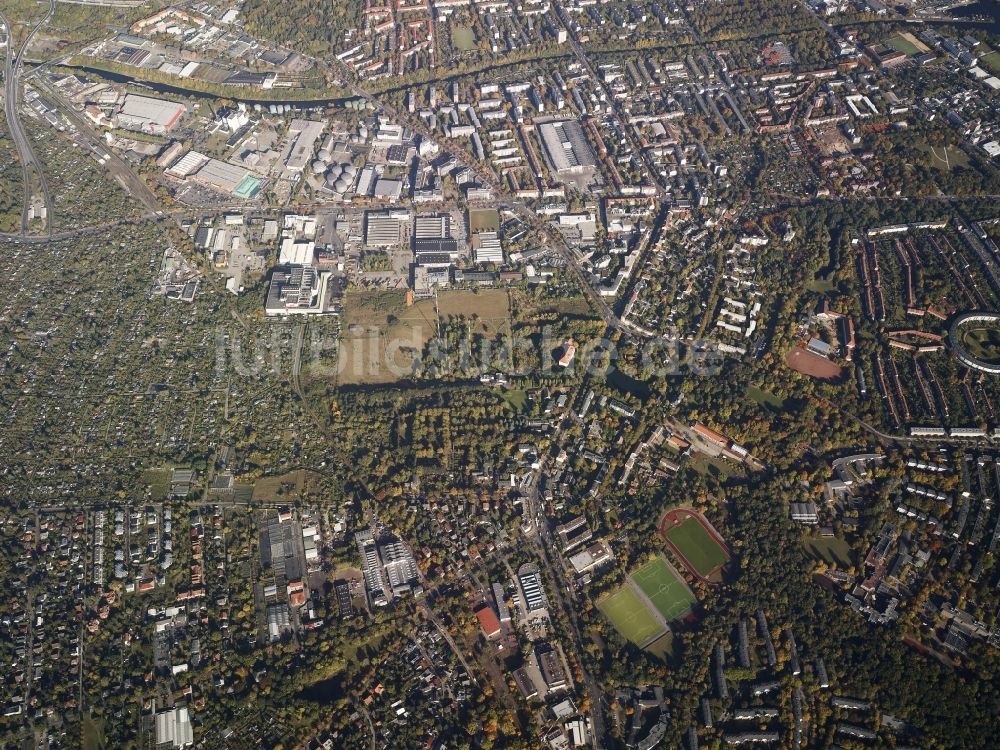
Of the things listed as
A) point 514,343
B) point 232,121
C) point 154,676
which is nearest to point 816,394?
point 514,343

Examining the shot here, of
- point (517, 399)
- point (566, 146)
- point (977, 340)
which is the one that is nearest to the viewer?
point (517, 399)

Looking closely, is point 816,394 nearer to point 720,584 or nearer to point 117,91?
point 720,584

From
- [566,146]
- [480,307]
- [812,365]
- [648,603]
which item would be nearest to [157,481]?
[480,307]

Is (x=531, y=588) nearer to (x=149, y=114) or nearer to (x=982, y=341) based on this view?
(x=982, y=341)

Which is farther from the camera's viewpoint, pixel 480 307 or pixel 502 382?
pixel 480 307

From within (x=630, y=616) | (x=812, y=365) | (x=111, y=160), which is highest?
(x=111, y=160)

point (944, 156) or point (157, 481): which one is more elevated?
point (944, 156)
